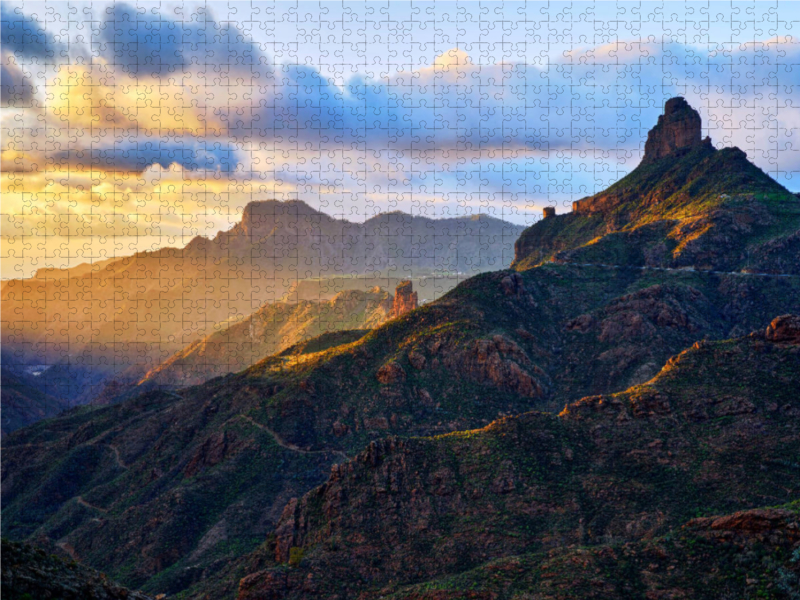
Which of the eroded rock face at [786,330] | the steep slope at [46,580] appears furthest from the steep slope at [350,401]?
the steep slope at [46,580]

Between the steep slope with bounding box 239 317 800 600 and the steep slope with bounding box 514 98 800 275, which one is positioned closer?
the steep slope with bounding box 239 317 800 600

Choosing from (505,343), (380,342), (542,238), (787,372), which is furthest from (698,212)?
(787,372)

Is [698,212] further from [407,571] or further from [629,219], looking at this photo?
[407,571]

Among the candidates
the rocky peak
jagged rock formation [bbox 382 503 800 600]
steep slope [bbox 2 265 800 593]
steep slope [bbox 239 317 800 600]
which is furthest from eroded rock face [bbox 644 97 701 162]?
jagged rock formation [bbox 382 503 800 600]

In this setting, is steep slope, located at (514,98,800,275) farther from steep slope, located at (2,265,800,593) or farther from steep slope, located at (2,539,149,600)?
steep slope, located at (2,539,149,600)

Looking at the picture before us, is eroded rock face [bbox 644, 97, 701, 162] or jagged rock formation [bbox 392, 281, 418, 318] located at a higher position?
eroded rock face [bbox 644, 97, 701, 162]

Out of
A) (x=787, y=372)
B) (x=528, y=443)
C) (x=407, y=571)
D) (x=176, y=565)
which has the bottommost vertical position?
(x=176, y=565)
